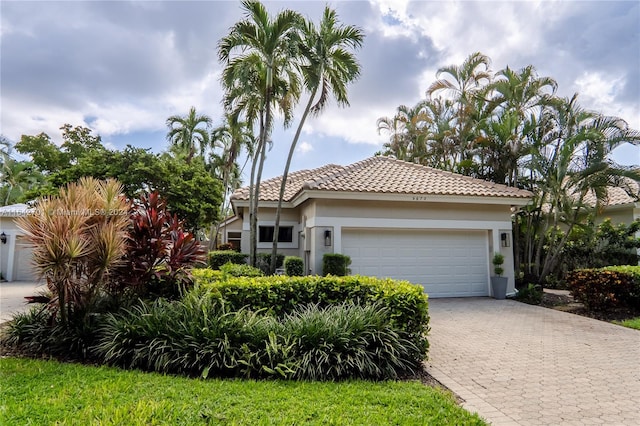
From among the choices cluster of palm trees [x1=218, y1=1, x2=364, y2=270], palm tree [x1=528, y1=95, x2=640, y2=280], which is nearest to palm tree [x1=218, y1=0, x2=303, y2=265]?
cluster of palm trees [x1=218, y1=1, x2=364, y2=270]

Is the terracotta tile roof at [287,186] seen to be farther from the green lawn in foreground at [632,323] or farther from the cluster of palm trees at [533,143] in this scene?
the green lawn in foreground at [632,323]

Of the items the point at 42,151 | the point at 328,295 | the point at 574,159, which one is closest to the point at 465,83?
the point at 574,159

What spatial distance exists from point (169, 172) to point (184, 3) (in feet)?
31.9

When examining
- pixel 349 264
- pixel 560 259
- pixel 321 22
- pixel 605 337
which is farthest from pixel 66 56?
pixel 560 259

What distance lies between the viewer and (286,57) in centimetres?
1123

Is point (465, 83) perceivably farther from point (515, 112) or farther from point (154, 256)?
point (154, 256)

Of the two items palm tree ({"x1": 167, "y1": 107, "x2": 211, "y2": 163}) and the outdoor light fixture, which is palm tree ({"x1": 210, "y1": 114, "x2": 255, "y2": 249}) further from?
the outdoor light fixture

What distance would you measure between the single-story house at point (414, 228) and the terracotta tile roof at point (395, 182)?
0.04m

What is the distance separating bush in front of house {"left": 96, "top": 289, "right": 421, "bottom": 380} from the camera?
475cm

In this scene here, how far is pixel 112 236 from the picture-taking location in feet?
18.4

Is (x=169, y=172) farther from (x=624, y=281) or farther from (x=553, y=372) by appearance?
(x=624, y=281)

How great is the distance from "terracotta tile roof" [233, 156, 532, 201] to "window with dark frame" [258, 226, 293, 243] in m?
1.43

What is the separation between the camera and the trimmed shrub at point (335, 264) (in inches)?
431

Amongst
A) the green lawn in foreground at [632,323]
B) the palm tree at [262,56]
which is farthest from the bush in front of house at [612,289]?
the palm tree at [262,56]
